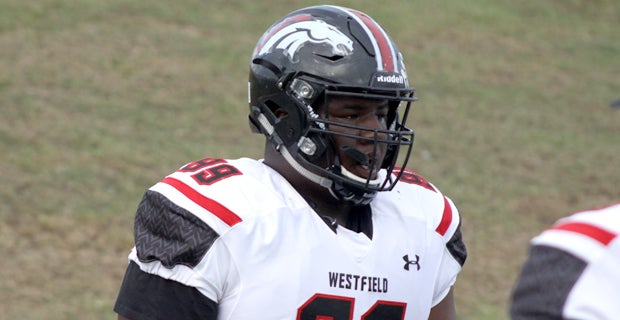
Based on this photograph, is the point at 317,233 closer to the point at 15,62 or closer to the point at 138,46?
the point at 15,62

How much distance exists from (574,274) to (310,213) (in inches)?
48.2

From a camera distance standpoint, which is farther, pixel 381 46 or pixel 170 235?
pixel 381 46

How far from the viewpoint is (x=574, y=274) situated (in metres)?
1.57

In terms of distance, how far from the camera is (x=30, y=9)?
392 inches

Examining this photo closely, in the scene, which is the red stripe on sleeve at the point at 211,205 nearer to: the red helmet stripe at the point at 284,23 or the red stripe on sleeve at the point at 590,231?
the red helmet stripe at the point at 284,23

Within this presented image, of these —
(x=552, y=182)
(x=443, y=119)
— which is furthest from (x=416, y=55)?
(x=552, y=182)

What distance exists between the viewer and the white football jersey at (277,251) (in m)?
2.56

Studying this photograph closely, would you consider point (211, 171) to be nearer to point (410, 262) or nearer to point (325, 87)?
point (325, 87)

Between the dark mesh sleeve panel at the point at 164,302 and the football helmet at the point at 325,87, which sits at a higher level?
the football helmet at the point at 325,87

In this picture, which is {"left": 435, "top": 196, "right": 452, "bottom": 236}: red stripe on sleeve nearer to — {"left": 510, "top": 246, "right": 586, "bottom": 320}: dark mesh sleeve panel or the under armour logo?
the under armour logo

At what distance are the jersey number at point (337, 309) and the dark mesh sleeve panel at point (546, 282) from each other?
104 cm

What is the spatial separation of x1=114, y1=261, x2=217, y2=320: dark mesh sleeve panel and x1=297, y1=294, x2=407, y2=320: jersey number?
0.24 meters

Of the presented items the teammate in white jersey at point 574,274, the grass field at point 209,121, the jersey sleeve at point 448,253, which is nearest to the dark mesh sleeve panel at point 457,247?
the jersey sleeve at point 448,253

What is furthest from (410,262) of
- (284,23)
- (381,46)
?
(284,23)
